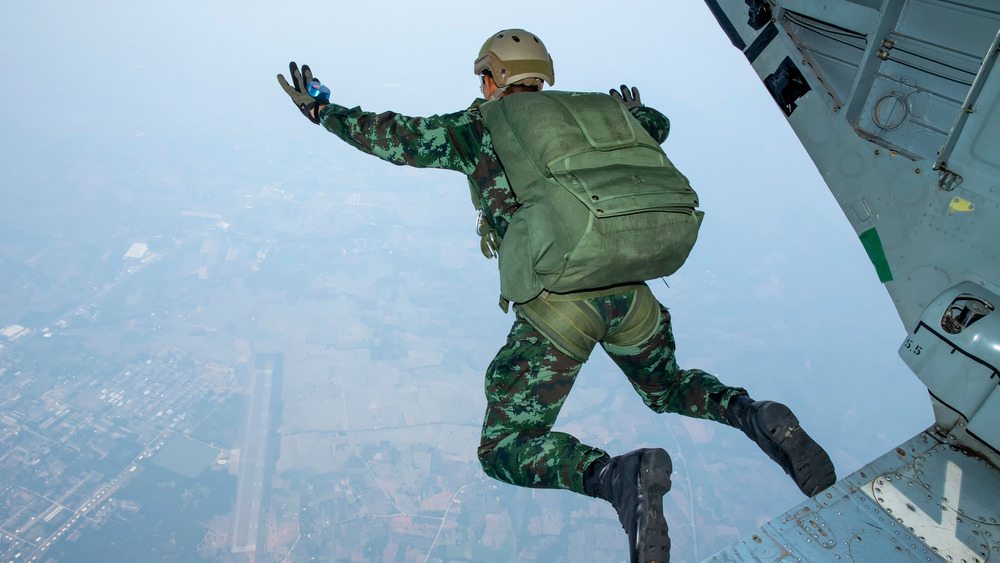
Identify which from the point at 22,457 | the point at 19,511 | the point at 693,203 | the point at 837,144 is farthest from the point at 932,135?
the point at 22,457

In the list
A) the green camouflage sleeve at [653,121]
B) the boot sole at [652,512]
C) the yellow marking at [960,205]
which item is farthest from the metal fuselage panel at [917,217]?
the green camouflage sleeve at [653,121]

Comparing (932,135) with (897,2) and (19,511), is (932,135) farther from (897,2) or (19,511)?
(19,511)

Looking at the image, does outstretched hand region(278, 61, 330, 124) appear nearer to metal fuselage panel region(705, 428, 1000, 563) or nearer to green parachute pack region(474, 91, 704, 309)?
green parachute pack region(474, 91, 704, 309)

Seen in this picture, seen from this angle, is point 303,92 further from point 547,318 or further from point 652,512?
point 652,512

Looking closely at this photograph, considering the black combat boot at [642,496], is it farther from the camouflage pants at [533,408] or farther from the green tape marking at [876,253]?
the green tape marking at [876,253]

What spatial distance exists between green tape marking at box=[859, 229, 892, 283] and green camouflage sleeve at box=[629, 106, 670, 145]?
4.32 feet

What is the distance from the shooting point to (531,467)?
2.62 meters

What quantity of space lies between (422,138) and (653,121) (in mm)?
1411

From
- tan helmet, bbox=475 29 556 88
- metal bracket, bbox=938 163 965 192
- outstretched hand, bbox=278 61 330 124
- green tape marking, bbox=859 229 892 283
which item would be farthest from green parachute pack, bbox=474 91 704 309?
green tape marking, bbox=859 229 892 283

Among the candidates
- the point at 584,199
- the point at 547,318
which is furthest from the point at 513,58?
the point at 547,318

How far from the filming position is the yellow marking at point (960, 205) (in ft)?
9.29

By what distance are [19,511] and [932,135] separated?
29.1 m

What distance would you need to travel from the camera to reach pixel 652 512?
2.12 meters

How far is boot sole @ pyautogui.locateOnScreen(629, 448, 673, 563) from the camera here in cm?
206
